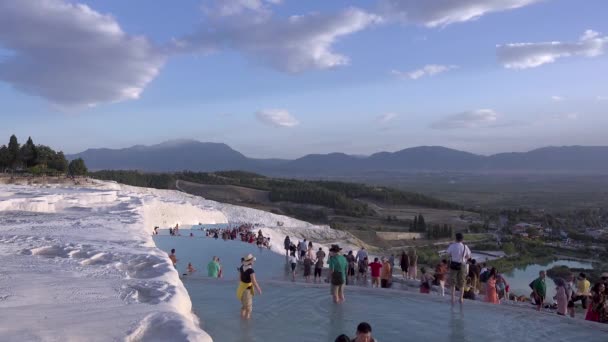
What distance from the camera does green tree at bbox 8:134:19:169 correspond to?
5159 centimetres

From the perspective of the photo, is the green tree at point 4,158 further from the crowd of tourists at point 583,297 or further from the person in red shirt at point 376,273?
the crowd of tourists at point 583,297

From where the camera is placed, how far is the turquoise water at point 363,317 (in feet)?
24.9

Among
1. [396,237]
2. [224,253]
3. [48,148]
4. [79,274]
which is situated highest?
[48,148]

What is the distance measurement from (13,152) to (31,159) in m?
2.02

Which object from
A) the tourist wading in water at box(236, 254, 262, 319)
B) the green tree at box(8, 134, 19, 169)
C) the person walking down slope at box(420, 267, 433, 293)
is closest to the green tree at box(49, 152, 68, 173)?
the green tree at box(8, 134, 19, 169)

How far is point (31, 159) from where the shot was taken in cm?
5347

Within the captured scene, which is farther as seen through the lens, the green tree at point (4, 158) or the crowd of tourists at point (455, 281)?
the green tree at point (4, 158)

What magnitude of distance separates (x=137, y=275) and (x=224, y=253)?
980 cm

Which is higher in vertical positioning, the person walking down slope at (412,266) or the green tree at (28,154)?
the green tree at (28,154)

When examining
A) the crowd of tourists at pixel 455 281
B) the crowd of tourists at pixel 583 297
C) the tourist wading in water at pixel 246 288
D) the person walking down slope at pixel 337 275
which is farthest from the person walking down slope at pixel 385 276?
the tourist wading in water at pixel 246 288

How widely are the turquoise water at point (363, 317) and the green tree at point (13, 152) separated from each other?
1946 inches

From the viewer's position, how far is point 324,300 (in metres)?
9.60

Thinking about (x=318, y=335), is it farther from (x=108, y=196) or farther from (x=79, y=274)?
(x=108, y=196)

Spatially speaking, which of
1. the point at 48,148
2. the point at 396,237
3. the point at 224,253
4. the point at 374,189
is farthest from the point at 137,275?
the point at 374,189
